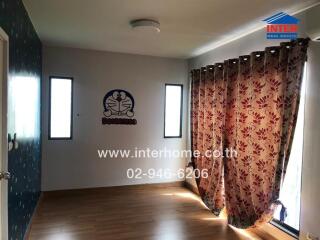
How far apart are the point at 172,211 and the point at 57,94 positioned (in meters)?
2.52

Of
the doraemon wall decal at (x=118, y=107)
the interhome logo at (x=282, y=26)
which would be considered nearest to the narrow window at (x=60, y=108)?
Result: the doraemon wall decal at (x=118, y=107)

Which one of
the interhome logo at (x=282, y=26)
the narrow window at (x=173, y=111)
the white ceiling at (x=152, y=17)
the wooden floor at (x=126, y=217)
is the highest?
the white ceiling at (x=152, y=17)

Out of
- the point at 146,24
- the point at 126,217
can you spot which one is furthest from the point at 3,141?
the point at 126,217

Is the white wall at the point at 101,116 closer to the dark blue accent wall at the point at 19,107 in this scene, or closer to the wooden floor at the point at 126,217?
the wooden floor at the point at 126,217

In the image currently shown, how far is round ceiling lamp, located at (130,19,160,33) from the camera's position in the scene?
2.78 m

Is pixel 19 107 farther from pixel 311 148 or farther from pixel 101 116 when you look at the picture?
pixel 311 148

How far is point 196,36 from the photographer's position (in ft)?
11.0

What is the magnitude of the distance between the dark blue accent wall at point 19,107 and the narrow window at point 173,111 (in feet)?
7.81

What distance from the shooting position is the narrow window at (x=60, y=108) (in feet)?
13.4

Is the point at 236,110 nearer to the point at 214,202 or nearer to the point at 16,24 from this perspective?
the point at 214,202

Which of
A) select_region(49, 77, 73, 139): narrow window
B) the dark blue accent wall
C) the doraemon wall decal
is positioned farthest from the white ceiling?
the doraemon wall decal

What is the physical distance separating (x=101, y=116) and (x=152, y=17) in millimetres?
2122

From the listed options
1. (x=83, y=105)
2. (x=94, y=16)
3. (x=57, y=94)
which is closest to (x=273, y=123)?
(x=94, y=16)

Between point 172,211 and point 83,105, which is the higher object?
point 83,105
